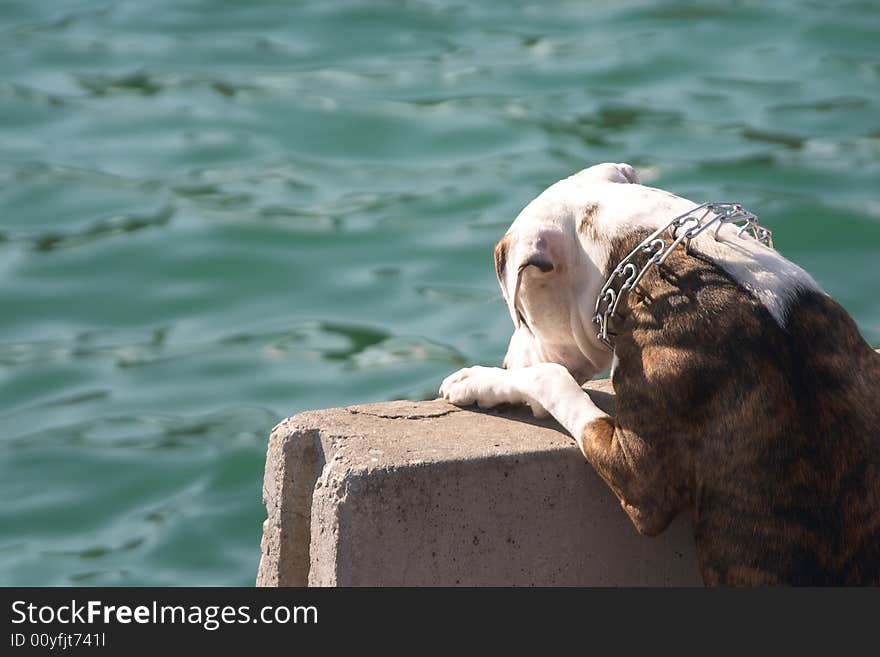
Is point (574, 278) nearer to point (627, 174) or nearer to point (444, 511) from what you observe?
point (627, 174)

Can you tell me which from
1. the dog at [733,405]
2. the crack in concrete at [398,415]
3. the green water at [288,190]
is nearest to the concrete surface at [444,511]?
the crack in concrete at [398,415]

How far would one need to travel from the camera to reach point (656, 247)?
9.21 ft

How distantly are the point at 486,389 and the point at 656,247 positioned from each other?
0.57 m

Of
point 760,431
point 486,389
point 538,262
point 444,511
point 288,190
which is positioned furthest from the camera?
point 288,190

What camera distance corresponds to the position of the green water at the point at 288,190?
5.75 meters

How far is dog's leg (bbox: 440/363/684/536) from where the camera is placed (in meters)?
2.75

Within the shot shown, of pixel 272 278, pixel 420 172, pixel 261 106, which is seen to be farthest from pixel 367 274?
pixel 261 106

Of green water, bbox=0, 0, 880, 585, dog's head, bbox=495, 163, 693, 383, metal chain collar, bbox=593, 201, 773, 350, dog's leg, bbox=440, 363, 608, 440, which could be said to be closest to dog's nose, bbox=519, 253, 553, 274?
dog's head, bbox=495, 163, 693, 383

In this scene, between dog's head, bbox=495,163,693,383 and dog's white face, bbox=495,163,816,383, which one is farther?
dog's head, bbox=495,163,693,383

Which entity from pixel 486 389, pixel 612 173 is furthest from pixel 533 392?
pixel 612 173

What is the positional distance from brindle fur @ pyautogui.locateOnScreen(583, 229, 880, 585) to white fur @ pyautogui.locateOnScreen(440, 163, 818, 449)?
0.20ft

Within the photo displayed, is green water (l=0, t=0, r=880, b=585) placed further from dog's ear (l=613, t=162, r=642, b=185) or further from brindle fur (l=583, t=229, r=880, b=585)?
brindle fur (l=583, t=229, r=880, b=585)

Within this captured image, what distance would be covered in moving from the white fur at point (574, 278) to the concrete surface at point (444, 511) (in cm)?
9

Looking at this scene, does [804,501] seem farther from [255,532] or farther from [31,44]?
[31,44]
